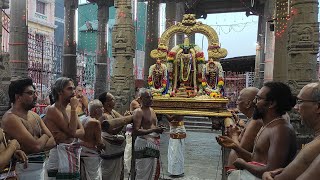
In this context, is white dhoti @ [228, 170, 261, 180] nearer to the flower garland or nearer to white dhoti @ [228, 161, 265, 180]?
white dhoti @ [228, 161, 265, 180]

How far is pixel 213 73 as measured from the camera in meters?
7.93

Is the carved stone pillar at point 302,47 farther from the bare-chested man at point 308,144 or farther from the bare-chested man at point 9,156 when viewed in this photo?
the bare-chested man at point 9,156

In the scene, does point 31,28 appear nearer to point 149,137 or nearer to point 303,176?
point 149,137

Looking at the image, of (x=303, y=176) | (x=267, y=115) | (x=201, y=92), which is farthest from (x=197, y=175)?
(x=303, y=176)

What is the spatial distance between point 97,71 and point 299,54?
13.6 m

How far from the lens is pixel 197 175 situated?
286 inches

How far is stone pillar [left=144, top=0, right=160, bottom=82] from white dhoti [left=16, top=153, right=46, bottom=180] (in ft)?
43.8

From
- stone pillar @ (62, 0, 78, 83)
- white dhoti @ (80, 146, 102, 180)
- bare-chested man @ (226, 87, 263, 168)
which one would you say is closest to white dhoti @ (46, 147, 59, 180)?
white dhoti @ (80, 146, 102, 180)

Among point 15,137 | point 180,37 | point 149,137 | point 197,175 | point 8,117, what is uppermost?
point 180,37

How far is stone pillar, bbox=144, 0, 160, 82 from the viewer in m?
17.1

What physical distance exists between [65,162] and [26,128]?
0.91 m

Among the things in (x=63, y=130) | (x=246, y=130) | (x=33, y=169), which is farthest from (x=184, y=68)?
(x=33, y=169)

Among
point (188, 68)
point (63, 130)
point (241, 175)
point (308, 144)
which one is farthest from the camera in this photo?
point (188, 68)

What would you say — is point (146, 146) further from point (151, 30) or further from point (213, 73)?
point (151, 30)
